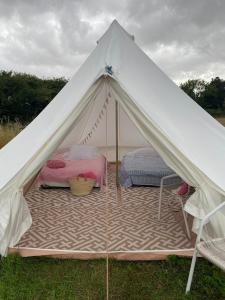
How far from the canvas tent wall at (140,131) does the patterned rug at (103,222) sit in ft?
1.39

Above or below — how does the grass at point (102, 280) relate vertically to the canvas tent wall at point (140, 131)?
below

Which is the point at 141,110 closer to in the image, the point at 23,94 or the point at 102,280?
the point at 102,280

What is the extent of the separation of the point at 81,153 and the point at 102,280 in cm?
319

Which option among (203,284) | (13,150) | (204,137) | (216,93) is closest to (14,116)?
(13,150)

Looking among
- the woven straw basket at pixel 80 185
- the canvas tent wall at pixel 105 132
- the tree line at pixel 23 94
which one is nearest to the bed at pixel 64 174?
the woven straw basket at pixel 80 185

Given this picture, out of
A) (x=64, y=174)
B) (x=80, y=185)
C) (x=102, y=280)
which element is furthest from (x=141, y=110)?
(x=64, y=174)

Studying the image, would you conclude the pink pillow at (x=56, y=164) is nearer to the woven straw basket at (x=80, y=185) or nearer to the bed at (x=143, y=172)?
the woven straw basket at (x=80, y=185)

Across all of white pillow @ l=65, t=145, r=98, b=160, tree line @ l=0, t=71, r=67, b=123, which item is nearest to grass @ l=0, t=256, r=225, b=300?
white pillow @ l=65, t=145, r=98, b=160

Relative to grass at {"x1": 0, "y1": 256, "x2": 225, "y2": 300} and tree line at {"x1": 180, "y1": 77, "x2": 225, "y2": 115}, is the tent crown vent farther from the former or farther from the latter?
tree line at {"x1": 180, "y1": 77, "x2": 225, "y2": 115}

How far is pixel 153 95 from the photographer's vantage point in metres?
2.88

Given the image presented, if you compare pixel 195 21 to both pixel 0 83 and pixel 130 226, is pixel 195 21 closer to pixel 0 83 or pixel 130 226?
pixel 130 226

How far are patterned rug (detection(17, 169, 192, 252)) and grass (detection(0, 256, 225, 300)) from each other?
24cm

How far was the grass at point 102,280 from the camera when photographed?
7.31 feet

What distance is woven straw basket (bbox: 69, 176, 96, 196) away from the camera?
434 centimetres
